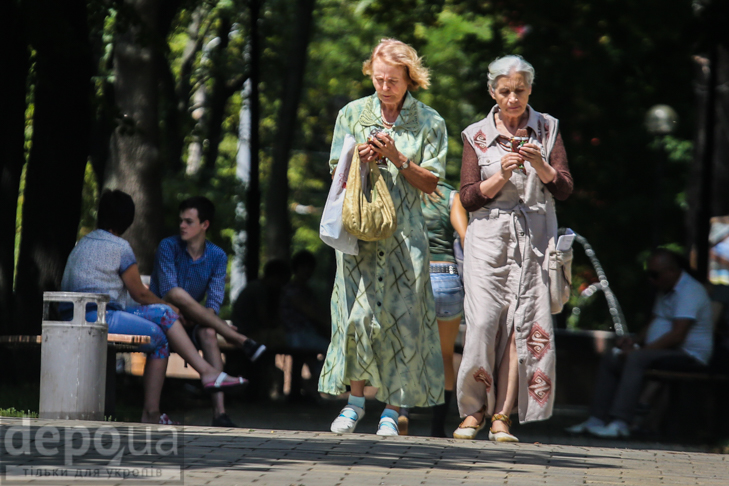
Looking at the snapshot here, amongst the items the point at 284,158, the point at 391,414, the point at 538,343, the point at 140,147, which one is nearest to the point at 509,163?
Result: the point at 538,343

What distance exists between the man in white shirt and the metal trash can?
3.85 metres

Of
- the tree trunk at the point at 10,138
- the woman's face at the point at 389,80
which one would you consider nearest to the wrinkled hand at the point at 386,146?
the woman's face at the point at 389,80

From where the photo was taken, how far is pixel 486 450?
6.34 meters

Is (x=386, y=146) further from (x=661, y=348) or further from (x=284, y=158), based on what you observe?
(x=284, y=158)

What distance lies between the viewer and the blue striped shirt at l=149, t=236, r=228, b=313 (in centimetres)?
862

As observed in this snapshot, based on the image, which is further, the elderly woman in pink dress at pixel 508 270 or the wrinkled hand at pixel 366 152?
the elderly woman in pink dress at pixel 508 270

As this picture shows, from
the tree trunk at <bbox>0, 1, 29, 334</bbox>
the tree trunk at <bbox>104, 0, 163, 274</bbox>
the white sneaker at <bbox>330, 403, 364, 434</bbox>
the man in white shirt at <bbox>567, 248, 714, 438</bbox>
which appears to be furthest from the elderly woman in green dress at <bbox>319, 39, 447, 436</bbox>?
the tree trunk at <bbox>104, 0, 163, 274</bbox>

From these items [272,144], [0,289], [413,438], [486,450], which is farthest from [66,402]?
[272,144]

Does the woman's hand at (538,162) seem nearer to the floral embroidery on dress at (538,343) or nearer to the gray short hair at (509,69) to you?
the gray short hair at (509,69)

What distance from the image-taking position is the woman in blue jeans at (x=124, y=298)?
7.84 metres

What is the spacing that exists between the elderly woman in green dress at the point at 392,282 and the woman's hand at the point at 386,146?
0.10m

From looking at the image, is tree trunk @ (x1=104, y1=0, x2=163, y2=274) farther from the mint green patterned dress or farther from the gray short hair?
the gray short hair

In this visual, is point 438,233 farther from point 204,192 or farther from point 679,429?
point 204,192

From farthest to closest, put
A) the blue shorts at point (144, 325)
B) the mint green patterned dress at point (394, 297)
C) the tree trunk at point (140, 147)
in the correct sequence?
the tree trunk at point (140, 147) → the blue shorts at point (144, 325) → the mint green patterned dress at point (394, 297)
